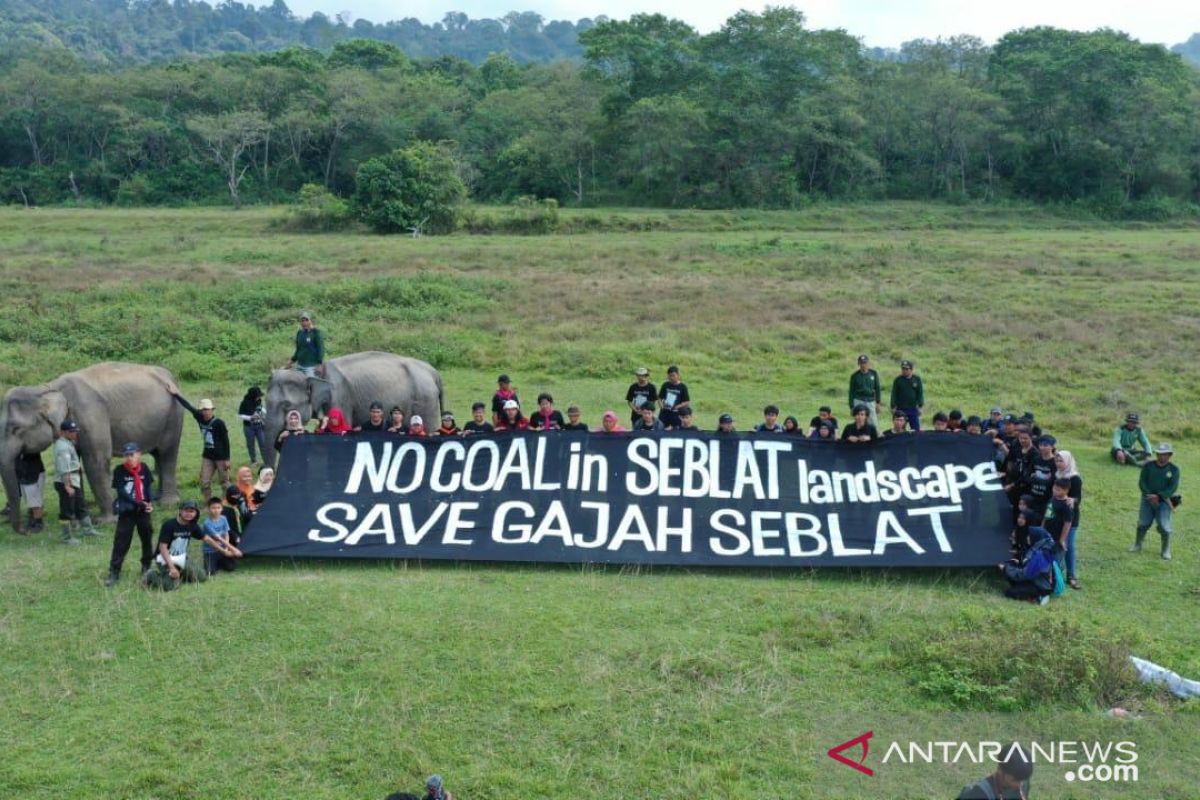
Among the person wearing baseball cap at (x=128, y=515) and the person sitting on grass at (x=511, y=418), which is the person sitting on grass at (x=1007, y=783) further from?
the person sitting on grass at (x=511, y=418)

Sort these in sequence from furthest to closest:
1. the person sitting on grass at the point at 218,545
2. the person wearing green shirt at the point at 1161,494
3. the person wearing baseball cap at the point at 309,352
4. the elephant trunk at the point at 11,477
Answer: the person wearing baseball cap at the point at 309,352 < the elephant trunk at the point at 11,477 < the person wearing green shirt at the point at 1161,494 < the person sitting on grass at the point at 218,545

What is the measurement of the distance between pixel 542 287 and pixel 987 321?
12.4 m

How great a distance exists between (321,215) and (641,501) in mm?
38112

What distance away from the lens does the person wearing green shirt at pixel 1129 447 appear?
678 inches

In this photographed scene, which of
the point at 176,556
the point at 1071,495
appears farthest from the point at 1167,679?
the point at 176,556

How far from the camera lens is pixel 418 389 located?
694 inches

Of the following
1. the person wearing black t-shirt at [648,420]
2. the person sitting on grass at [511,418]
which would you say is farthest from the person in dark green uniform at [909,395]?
the person sitting on grass at [511,418]

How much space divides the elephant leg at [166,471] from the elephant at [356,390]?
5.13 feet

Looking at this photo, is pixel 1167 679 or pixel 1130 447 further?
pixel 1130 447

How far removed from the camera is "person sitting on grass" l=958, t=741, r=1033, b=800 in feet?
19.0

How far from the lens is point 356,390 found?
1662cm

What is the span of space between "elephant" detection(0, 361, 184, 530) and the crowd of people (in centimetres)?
21

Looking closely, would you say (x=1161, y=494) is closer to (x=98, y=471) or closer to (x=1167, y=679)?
(x=1167, y=679)

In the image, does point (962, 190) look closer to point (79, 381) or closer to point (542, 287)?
point (542, 287)
